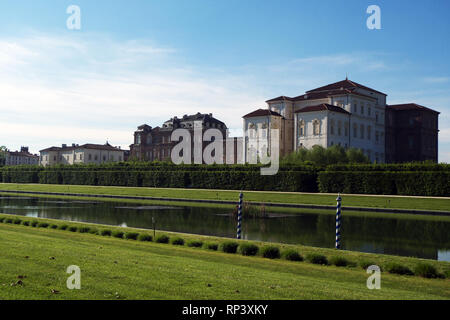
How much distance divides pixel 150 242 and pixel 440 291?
30.4 ft

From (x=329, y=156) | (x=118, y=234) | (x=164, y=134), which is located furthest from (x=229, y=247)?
(x=164, y=134)

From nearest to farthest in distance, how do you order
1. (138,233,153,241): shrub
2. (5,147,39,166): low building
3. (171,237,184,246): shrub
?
(171,237,184,246): shrub < (138,233,153,241): shrub < (5,147,39,166): low building

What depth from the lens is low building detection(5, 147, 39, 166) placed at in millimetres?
Answer: 167000

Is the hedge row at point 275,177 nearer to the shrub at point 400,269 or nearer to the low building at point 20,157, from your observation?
the shrub at point 400,269

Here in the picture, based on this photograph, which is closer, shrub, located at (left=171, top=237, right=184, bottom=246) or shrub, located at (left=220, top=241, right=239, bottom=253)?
shrub, located at (left=220, top=241, right=239, bottom=253)

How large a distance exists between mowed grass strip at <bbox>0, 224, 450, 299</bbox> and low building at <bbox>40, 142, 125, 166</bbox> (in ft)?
374

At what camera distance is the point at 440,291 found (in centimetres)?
952

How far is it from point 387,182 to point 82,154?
3766 inches

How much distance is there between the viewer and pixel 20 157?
17275 centimetres

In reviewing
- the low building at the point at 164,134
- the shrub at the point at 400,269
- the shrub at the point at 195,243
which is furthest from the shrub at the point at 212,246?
the low building at the point at 164,134

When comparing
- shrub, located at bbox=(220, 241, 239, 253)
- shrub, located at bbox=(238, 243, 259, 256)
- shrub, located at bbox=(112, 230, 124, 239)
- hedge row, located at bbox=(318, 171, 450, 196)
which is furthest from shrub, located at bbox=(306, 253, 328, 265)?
hedge row, located at bbox=(318, 171, 450, 196)

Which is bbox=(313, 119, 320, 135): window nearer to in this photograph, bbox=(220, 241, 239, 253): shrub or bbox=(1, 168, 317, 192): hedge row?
bbox=(1, 168, 317, 192): hedge row

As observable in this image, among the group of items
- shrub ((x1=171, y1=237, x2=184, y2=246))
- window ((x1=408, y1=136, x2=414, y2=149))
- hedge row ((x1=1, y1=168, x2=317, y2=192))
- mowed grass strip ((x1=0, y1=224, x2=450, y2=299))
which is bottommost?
shrub ((x1=171, y1=237, x2=184, y2=246))
